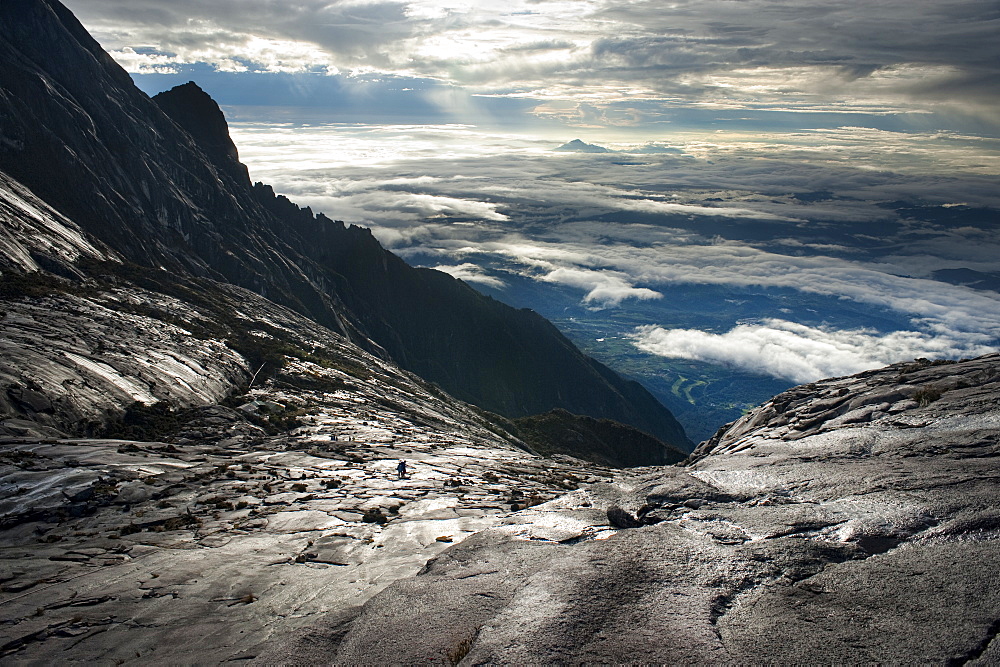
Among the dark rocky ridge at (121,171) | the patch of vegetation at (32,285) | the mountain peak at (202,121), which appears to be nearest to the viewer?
the patch of vegetation at (32,285)

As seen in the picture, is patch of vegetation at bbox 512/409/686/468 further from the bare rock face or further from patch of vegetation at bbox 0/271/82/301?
the bare rock face

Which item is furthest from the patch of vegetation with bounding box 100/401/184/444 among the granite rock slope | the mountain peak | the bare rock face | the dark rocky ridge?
the mountain peak

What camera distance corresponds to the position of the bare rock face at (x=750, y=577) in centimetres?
1017

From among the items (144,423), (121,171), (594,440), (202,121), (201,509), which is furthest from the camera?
(202,121)

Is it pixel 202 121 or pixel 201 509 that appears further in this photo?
pixel 202 121

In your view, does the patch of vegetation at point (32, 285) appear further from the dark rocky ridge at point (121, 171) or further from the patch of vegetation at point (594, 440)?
the patch of vegetation at point (594, 440)

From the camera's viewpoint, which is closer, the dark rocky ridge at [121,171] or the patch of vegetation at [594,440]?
the dark rocky ridge at [121,171]

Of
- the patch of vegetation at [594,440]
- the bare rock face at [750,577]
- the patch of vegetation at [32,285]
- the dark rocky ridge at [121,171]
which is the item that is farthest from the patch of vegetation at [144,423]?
the patch of vegetation at [594,440]

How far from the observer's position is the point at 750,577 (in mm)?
12688

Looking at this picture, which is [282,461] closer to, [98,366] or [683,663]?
[98,366]

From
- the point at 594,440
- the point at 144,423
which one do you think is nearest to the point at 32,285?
the point at 144,423

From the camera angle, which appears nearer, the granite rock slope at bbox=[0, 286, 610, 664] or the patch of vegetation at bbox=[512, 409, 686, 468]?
the granite rock slope at bbox=[0, 286, 610, 664]

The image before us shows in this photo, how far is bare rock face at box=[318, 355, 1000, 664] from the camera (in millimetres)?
10172

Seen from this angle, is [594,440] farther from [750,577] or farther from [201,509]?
[750,577]
